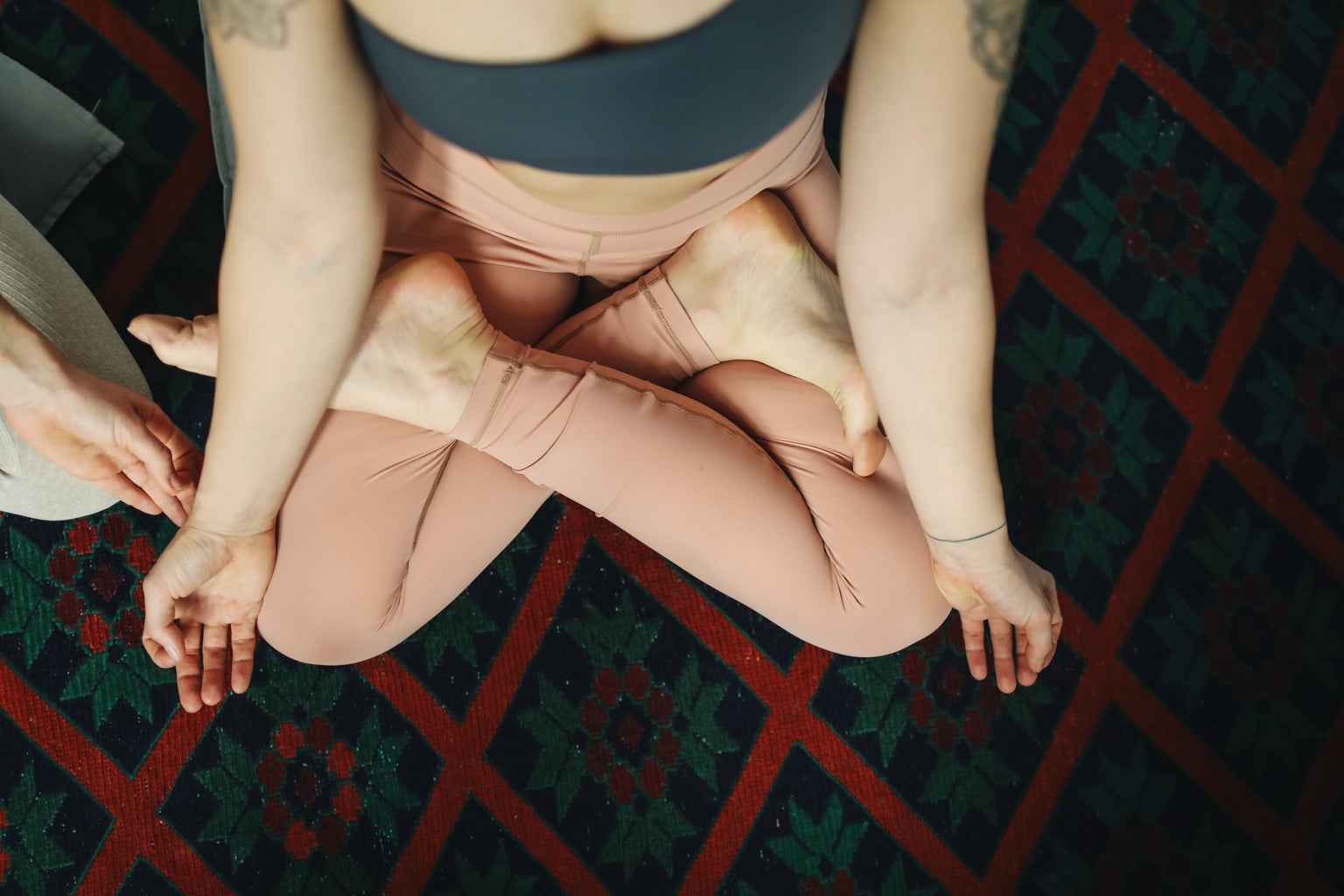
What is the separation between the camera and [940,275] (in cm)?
71

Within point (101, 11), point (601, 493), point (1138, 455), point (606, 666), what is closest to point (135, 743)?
point (606, 666)

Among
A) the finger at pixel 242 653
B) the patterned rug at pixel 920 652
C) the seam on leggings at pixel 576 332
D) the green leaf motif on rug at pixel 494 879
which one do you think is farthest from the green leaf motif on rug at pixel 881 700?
the finger at pixel 242 653

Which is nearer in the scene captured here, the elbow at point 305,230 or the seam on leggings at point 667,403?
the elbow at point 305,230

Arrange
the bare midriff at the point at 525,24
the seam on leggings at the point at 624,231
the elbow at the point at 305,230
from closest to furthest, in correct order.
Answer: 1. the bare midriff at the point at 525,24
2. the elbow at the point at 305,230
3. the seam on leggings at the point at 624,231

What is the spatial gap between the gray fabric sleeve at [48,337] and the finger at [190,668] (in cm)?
22

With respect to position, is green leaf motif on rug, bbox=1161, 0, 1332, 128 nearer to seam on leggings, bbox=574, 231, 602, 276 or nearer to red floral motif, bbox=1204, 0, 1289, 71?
red floral motif, bbox=1204, 0, 1289, 71

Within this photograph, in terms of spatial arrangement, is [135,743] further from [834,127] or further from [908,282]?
[834,127]

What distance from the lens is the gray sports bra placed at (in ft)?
1.73

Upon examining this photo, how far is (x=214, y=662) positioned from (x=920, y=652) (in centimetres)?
81

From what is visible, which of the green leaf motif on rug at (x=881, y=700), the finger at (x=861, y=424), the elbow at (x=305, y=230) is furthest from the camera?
the green leaf motif on rug at (x=881, y=700)

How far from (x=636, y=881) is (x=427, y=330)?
71 centimetres

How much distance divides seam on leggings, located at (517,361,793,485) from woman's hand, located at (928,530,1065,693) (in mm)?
178

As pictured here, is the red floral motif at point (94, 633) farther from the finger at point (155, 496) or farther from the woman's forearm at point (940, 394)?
the woman's forearm at point (940, 394)

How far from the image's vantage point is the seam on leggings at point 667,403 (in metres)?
0.83
